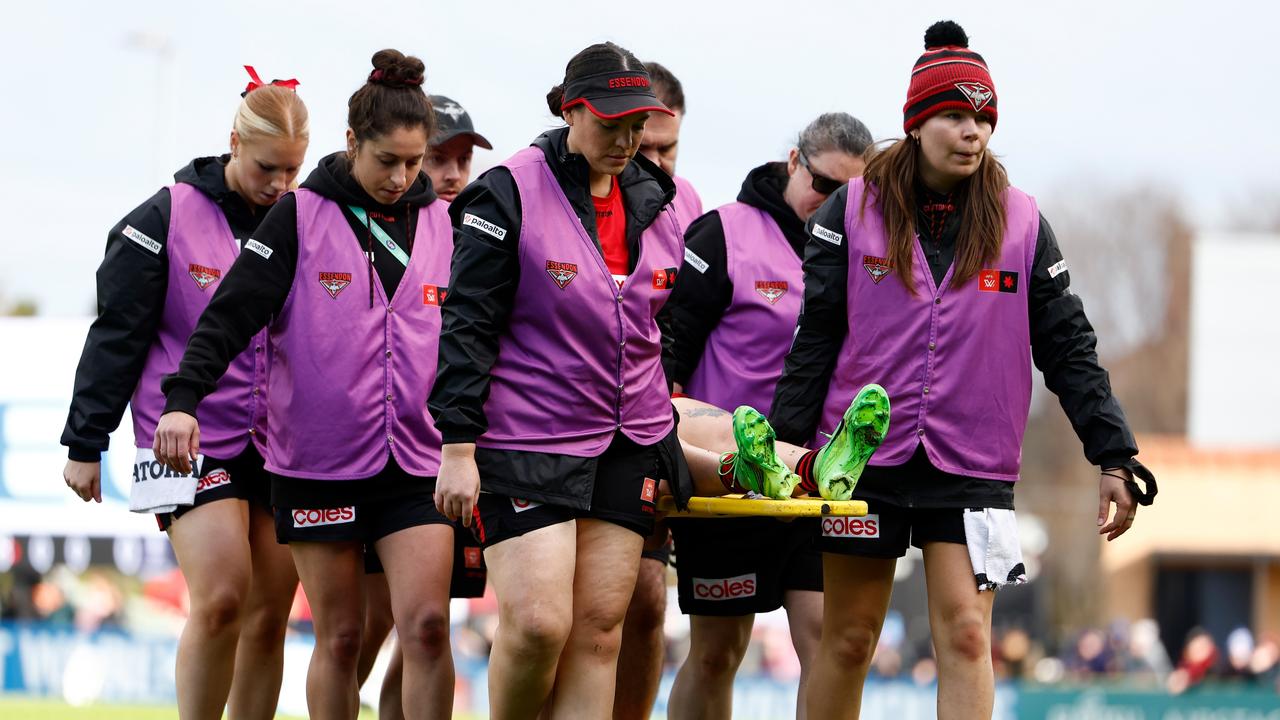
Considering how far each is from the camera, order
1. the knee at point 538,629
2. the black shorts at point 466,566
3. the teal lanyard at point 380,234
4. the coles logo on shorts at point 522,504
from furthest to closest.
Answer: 1. the black shorts at point 466,566
2. the teal lanyard at point 380,234
3. the coles logo on shorts at point 522,504
4. the knee at point 538,629

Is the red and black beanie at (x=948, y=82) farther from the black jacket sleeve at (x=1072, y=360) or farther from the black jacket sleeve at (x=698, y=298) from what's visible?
the black jacket sleeve at (x=698, y=298)

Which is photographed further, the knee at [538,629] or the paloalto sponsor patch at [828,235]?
the paloalto sponsor patch at [828,235]

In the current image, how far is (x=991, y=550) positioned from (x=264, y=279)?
2.54 metres

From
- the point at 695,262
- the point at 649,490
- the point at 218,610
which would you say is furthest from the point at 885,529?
the point at 218,610

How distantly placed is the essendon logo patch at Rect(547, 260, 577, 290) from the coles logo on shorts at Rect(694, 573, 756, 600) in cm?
188

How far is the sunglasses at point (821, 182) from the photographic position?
6.63m

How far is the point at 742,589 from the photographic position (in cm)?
667

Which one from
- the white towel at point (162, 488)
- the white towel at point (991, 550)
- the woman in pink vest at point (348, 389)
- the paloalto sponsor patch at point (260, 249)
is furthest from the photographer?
the white towel at point (162, 488)

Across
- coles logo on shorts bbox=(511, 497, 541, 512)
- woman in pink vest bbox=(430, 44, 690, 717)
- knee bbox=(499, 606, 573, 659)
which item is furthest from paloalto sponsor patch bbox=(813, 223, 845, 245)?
knee bbox=(499, 606, 573, 659)

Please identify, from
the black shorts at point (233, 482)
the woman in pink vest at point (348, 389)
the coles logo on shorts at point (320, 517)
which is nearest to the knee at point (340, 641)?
the woman in pink vest at point (348, 389)

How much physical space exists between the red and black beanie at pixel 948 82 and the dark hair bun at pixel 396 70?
164cm

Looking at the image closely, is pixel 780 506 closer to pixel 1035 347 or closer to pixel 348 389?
pixel 1035 347

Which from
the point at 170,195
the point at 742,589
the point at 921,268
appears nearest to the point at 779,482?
the point at 921,268

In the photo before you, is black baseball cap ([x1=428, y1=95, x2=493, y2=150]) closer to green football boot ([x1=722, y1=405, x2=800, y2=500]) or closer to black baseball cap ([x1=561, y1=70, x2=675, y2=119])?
black baseball cap ([x1=561, y1=70, x2=675, y2=119])
